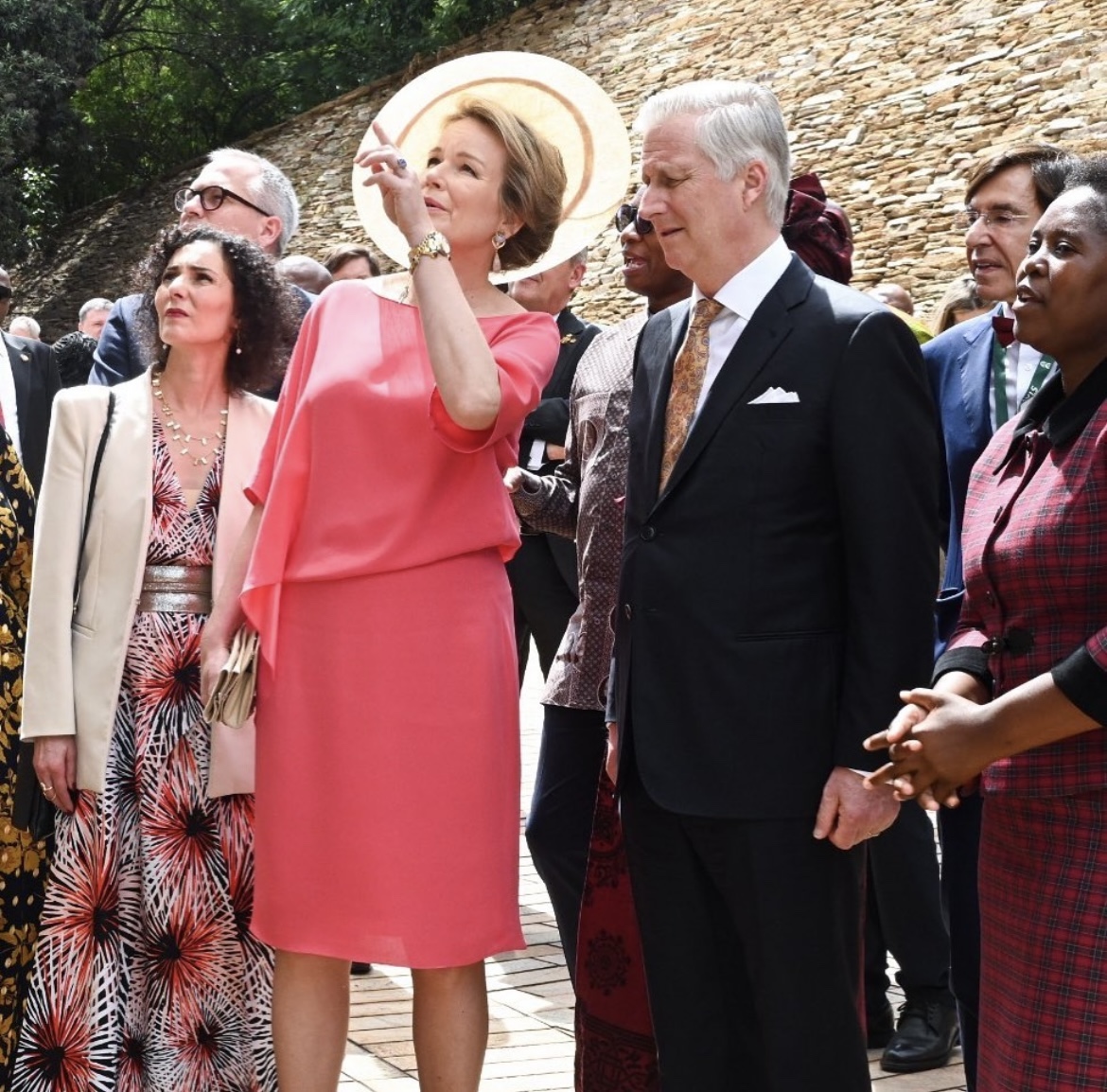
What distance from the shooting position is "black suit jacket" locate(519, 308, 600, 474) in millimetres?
5426

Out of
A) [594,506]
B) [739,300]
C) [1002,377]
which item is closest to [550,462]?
[594,506]

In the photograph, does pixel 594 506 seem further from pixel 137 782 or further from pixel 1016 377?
pixel 137 782

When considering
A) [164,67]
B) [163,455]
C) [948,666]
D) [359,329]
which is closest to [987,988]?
[948,666]

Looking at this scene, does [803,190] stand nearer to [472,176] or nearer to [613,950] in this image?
[472,176]

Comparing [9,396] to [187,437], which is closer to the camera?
[187,437]

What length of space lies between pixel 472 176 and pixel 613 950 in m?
1.67

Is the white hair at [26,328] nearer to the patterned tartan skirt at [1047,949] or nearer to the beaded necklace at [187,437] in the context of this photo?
the beaded necklace at [187,437]

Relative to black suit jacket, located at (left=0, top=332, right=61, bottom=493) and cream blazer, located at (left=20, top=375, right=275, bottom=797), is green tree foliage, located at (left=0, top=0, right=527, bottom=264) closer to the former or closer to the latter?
black suit jacket, located at (left=0, top=332, right=61, bottom=493)

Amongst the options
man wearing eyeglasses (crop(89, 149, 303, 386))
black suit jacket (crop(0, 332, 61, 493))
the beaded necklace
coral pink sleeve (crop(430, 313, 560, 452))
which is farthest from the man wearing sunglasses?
coral pink sleeve (crop(430, 313, 560, 452))

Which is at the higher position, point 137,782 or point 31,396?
point 31,396

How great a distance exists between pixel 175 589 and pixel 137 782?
455 mm

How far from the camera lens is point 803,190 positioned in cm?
428

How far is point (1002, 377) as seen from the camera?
12.6ft

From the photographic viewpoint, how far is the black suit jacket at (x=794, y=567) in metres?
2.79
